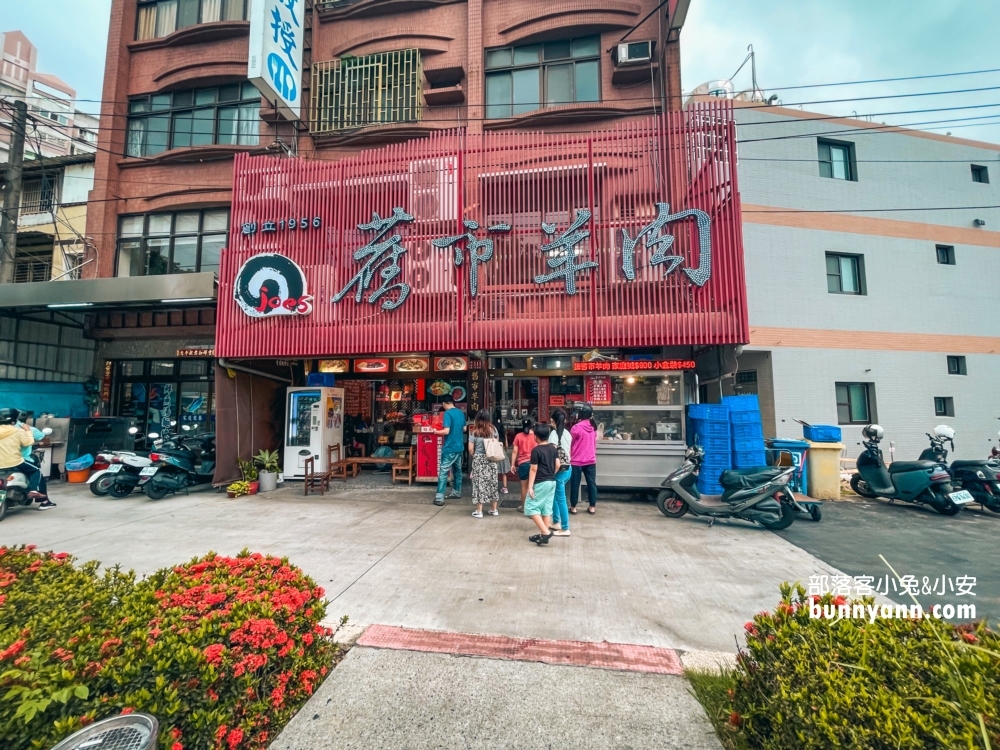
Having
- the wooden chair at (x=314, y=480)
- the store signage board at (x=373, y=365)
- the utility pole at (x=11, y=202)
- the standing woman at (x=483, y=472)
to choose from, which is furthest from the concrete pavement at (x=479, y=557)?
the utility pole at (x=11, y=202)

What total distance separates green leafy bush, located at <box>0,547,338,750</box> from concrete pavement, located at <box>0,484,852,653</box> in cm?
127

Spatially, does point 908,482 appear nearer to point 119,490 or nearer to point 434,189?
point 434,189

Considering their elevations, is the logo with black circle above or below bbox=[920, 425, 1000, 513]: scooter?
above

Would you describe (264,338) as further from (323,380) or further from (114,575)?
(114,575)

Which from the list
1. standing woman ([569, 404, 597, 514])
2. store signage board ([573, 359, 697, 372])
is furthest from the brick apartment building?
standing woman ([569, 404, 597, 514])

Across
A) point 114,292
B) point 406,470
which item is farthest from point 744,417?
point 114,292

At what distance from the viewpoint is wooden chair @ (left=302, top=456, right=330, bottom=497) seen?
9250 mm

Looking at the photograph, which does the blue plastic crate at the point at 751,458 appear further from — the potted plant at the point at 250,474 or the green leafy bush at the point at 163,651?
the potted plant at the point at 250,474

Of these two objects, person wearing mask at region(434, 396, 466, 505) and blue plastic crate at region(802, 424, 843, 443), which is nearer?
person wearing mask at region(434, 396, 466, 505)

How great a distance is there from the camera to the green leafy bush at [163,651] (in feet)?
5.97

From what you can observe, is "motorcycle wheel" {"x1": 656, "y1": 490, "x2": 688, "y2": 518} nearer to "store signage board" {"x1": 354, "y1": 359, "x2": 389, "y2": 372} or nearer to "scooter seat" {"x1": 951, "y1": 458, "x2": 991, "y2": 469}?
"scooter seat" {"x1": 951, "y1": 458, "x2": 991, "y2": 469}

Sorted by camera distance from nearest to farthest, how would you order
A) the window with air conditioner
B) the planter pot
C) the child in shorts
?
the child in shorts < the planter pot < the window with air conditioner

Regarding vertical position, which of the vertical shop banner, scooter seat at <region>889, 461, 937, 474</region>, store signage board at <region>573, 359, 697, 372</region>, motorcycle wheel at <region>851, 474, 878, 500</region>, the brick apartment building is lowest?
motorcycle wheel at <region>851, 474, 878, 500</region>

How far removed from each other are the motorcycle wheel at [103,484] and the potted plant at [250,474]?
2.39 meters
